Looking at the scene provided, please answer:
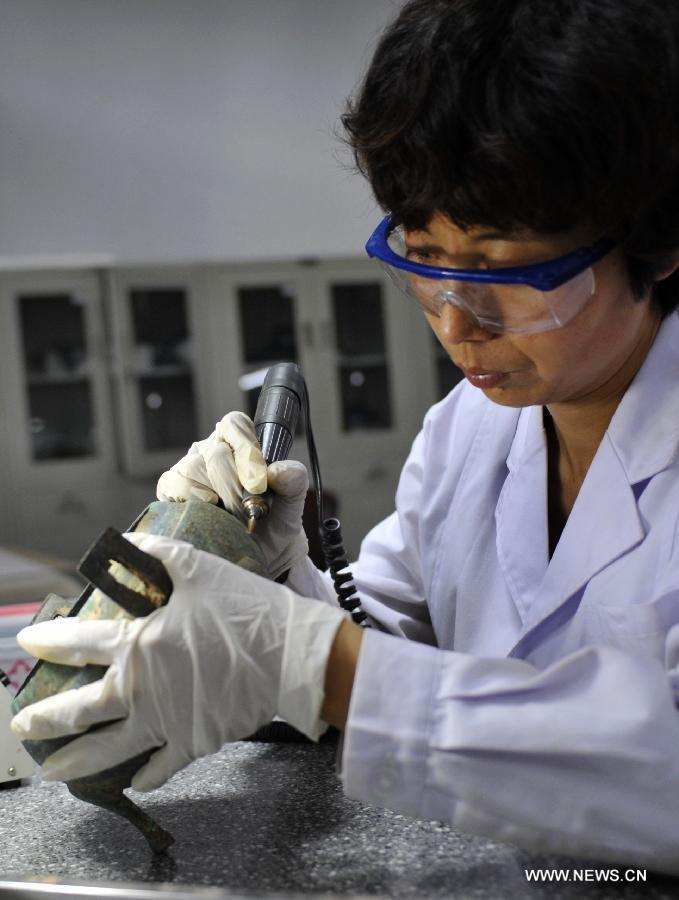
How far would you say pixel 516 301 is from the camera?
3.42ft

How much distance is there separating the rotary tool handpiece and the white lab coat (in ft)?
0.79

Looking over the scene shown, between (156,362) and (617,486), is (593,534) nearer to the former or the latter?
(617,486)

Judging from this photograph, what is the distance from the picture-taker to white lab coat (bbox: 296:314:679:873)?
862 mm

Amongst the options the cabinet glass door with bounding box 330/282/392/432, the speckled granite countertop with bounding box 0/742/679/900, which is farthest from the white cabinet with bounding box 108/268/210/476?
the speckled granite countertop with bounding box 0/742/679/900

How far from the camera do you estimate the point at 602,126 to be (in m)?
0.94

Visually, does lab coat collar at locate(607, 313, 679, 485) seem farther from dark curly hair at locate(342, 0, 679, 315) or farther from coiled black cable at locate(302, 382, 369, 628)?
coiled black cable at locate(302, 382, 369, 628)

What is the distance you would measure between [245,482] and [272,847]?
44 cm

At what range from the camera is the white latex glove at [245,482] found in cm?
120

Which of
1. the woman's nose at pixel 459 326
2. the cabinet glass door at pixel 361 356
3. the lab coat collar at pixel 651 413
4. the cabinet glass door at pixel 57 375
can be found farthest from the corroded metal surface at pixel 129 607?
the cabinet glass door at pixel 361 356

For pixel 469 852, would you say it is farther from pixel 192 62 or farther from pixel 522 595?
pixel 192 62

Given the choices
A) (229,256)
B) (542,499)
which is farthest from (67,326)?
(542,499)

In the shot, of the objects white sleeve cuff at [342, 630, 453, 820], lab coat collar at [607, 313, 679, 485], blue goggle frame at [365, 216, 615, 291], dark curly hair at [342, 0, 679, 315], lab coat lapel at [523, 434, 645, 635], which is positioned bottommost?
white sleeve cuff at [342, 630, 453, 820]

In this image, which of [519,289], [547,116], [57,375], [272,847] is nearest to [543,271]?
[519,289]

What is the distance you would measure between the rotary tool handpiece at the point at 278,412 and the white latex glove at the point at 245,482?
0.9 inches
